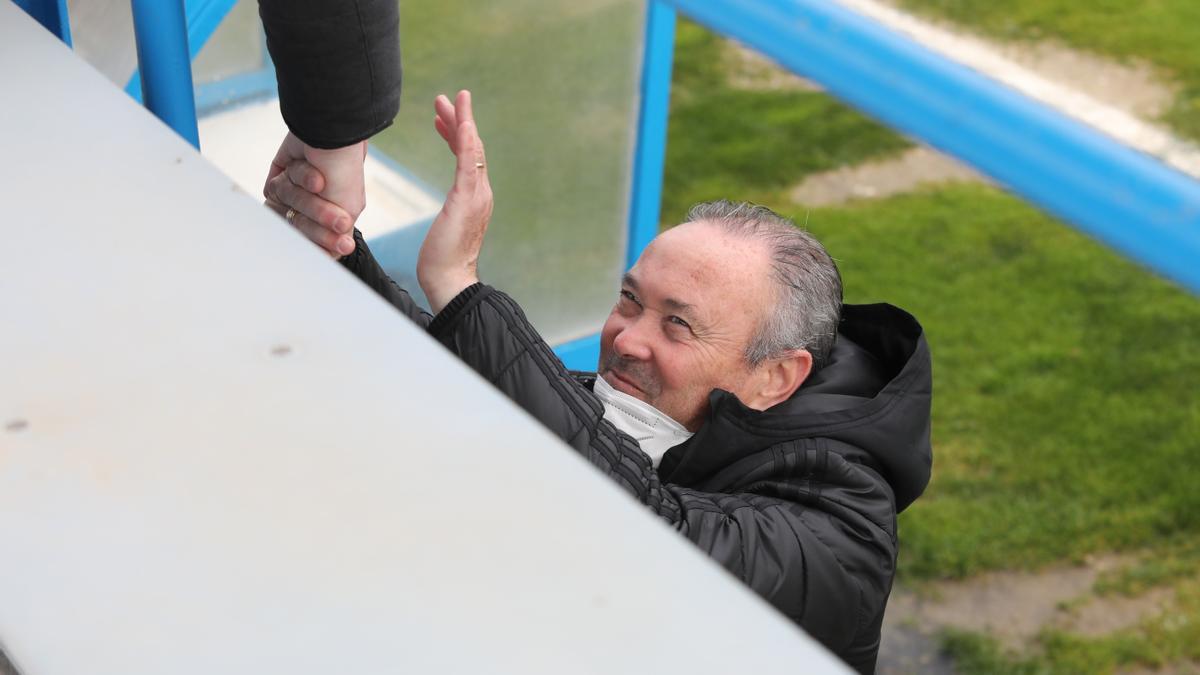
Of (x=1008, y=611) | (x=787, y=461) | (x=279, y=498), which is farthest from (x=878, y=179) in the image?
(x=279, y=498)

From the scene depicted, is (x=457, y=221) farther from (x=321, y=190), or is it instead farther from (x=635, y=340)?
(x=635, y=340)

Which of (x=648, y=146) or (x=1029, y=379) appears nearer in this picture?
(x=648, y=146)

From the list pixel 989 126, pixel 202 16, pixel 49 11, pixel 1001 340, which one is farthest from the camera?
pixel 1001 340

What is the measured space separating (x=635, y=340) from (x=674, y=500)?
0.41 metres

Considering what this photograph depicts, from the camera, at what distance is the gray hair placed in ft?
6.66

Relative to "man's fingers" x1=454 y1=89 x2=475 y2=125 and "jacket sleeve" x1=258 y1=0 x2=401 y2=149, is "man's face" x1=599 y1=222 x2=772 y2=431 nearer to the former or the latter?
"man's fingers" x1=454 y1=89 x2=475 y2=125

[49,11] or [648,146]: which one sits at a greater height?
[49,11]

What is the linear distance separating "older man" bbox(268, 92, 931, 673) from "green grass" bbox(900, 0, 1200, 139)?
5.07 m

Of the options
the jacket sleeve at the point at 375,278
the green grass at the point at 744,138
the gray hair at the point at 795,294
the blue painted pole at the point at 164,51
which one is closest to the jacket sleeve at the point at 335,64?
the blue painted pole at the point at 164,51

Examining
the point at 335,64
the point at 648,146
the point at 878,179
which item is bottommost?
the point at 878,179

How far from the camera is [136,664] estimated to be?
671mm

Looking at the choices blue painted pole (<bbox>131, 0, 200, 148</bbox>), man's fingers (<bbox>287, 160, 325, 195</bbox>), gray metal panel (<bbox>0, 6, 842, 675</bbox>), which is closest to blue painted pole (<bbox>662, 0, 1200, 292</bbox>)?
gray metal panel (<bbox>0, 6, 842, 675</bbox>)

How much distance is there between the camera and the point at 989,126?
95 cm

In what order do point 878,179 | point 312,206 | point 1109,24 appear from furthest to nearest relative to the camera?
point 1109,24 → point 878,179 → point 312,206
